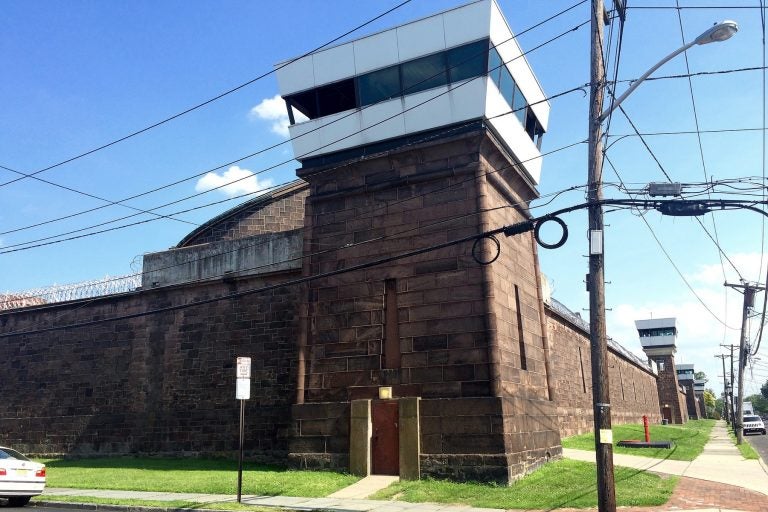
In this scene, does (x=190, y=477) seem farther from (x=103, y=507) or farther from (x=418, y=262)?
(x=418, y=262)

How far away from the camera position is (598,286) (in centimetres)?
1137

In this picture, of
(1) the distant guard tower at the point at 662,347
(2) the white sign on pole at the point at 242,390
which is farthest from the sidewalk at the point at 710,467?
(1) the distant guard tower at the point at 662,347

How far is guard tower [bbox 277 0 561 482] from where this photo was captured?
15.5 meters

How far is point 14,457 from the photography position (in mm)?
14352

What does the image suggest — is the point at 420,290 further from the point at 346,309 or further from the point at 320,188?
the point at 320,188

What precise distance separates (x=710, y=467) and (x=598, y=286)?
10.8 m

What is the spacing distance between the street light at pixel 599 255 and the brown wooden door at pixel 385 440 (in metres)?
5.96

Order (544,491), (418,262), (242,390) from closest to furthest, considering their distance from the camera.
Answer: (544,491)
(242,390)
(418,262)

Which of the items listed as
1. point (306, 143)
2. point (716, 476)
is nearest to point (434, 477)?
point (716, 476)

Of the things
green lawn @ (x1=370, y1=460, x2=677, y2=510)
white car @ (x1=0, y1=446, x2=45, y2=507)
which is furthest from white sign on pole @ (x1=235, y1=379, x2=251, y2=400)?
white car @ (x1=0, y1=446, x2=45, y2=507)

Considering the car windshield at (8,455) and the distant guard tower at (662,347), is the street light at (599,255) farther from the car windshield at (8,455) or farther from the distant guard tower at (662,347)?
the distant guard tower at (662,347)

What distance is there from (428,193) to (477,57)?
153 inches

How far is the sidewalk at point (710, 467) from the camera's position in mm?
15305

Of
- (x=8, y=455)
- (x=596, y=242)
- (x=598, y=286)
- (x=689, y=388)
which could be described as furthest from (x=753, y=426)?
(x=8, y=455)
